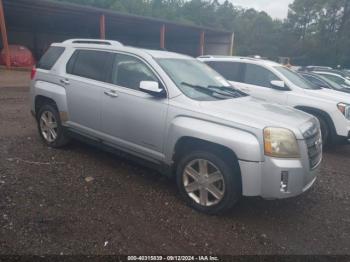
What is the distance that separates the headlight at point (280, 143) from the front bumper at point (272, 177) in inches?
2.5

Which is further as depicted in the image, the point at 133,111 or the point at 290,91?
the point at 290,91

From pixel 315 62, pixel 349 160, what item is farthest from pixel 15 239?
pixel 315 62

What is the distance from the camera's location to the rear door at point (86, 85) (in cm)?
457

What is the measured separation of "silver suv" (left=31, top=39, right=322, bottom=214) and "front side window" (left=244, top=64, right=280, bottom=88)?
8.89 ft

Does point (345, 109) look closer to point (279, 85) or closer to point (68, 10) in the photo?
point (279, 85)

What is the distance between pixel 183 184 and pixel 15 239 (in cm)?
184

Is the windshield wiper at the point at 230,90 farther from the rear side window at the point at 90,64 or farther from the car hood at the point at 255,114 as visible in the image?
the rear side window at the point at 90,64

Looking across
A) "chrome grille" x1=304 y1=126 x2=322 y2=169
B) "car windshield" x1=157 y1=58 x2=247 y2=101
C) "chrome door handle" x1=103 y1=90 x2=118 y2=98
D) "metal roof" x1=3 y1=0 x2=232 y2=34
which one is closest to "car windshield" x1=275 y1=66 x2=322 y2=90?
"car windshield" x1=157 y1=58 x2=247 y2=101

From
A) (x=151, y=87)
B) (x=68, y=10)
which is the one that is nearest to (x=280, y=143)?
(x=151, y=87)

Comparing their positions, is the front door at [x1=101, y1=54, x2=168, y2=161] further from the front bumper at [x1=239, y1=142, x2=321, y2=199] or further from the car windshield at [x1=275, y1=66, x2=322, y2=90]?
the car windshield at [x1=275, y1=66, x2=322, y2=90]

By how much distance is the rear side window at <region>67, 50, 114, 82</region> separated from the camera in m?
4.61

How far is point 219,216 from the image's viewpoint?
3.60 meters

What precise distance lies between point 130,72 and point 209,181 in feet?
6.11

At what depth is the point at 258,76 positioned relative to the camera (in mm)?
7309
